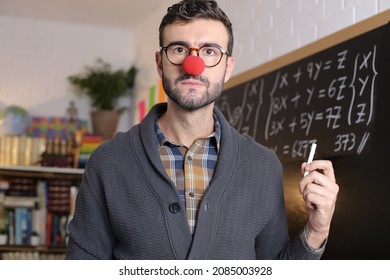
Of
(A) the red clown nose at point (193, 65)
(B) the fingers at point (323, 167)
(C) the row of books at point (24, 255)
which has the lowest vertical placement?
(C) the row of books at point (24, 255)

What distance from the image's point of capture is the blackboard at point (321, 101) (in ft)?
6.13

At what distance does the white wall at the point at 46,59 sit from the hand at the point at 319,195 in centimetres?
368

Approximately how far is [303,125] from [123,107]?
8.27 ft

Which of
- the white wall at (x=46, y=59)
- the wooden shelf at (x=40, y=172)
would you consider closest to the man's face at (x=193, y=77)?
the wooden shelf at (x=40, y=172)

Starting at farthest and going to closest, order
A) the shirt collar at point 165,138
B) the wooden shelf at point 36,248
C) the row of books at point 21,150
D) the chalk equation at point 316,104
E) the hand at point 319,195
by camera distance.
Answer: the row of books at point 21,150, the wooden shelf at point 36,248, the chalk equation at point 316,104, the shirt collar at point 165,138, the hand at point 319,195

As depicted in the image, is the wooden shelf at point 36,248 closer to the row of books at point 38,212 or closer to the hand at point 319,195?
the row of books at point 38,212

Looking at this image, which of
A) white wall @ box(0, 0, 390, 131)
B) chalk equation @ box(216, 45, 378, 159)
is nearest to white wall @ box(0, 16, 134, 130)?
white wall @ box(0, 0, 390, 131)

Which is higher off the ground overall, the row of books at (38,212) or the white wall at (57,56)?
the white wall at (57,56)

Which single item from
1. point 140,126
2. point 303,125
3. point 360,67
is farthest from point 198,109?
point 303,125

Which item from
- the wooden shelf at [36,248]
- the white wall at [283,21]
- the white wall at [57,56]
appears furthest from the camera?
the white wall at [57,56]

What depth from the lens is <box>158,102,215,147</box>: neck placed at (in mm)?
1110

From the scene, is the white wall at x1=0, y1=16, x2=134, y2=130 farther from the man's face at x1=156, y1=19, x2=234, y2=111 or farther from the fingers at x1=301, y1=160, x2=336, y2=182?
the fingers at x1=301, y1=160, x2=336, y2=182

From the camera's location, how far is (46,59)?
14.7ft

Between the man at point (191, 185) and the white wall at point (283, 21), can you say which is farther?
the white wall at point (283, 21)
